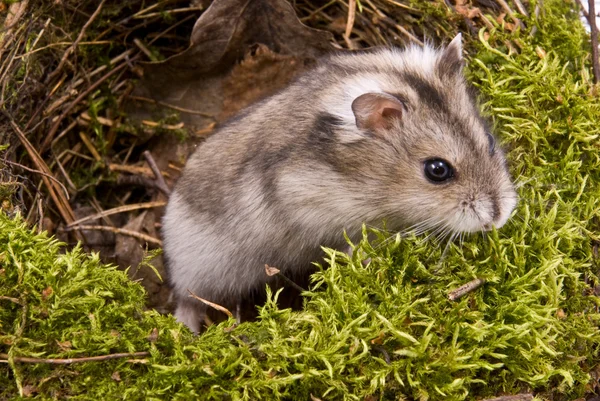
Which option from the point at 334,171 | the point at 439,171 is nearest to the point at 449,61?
the point at 439,171

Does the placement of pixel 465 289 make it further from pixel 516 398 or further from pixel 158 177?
pixel 158 177

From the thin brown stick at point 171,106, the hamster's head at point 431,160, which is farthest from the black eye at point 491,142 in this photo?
the thin brown stick at point 171,106

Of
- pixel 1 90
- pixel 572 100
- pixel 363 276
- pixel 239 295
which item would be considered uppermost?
Answer: pixel 572 100

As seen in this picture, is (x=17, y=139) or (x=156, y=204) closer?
(x=17, y=139)

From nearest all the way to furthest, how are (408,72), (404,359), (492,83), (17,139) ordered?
(404,359) → (408,72) → (492,83) → (17,139)

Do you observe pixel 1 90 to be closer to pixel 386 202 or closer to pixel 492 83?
pixel 386 202

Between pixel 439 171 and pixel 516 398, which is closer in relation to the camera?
pixel 516 398

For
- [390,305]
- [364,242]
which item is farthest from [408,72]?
[390,305]

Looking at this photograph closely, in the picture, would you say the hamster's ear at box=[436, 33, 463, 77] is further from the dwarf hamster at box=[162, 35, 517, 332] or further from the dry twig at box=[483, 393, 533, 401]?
the dry twig at box=[483, 393, 533, 401]
